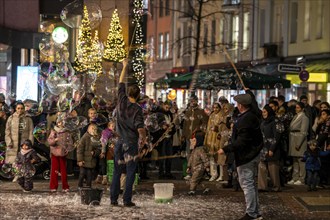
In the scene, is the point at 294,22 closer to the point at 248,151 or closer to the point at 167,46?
the point at 167,46

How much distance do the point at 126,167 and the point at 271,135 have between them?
14.4 ft

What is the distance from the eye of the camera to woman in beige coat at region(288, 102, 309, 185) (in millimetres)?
20984

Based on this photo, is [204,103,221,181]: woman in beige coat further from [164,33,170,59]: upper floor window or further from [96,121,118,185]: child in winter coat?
[164,33,170,59]: upper floor window

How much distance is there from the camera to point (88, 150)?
18406 millimetres

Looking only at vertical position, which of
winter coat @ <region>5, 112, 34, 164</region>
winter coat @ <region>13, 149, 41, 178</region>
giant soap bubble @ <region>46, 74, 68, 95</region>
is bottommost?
winter coat @ <region>13, 149, 41, 178</region>

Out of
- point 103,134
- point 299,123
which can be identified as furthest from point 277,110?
point 103,134

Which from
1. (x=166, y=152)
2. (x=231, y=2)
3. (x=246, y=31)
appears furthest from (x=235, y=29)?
(x=166, y=152)

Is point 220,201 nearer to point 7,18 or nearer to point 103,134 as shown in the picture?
point 103,134

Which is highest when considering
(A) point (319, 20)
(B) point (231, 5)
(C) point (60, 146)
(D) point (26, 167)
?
(B) point (231, 5)

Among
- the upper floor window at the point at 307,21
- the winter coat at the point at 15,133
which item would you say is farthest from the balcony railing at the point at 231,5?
the winter coat at the point at 15,133

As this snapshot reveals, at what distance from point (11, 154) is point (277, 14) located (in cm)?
2755

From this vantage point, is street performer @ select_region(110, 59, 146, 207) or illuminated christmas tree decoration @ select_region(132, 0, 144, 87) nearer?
street performer @ select_region(110, 59, 146, 207)

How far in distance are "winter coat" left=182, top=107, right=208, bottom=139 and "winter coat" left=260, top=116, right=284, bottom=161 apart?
3.34 meters

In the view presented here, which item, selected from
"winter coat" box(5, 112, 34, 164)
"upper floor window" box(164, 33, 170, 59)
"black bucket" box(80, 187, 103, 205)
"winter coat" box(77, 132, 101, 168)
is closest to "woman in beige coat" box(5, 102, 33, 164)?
"winter coat" box(5, 112, 34, 164)
